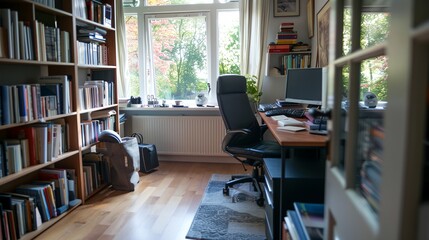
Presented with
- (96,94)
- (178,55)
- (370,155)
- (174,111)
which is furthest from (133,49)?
(370,155)

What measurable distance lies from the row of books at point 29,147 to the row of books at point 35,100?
0.11m

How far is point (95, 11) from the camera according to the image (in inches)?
116

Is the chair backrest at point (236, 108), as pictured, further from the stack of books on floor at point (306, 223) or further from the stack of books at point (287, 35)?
the stack of books on floor at point (306, 223)

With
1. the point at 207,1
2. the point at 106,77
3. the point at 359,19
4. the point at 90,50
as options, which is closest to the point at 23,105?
the point at 90,50

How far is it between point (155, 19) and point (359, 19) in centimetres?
368

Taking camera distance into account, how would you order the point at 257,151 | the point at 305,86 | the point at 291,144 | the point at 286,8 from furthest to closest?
the point at 286,8 < the point at 305,86 < the point at 257,151 < the point at 291,144

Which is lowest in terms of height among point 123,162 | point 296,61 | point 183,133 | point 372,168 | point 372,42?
point 123,162

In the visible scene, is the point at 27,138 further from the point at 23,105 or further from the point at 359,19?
the point at 359,19

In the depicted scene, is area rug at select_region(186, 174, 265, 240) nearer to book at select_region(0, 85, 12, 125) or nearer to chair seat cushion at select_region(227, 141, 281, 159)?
chair seat cushion at select_region(227, 141, 281, 159)

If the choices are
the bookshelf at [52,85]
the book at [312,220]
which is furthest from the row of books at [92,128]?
the book at [312,220]

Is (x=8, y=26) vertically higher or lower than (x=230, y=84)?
higher

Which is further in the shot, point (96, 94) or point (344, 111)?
point (96, 94)

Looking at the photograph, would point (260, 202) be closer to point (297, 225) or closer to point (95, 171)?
point (297, 225)

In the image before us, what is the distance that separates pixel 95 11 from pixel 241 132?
193 centimetres
